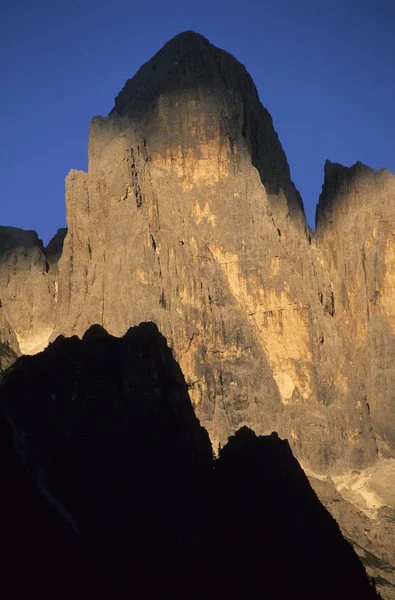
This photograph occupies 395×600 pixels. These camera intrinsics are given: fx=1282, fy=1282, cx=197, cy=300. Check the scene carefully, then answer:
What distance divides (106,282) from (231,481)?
39129 mm

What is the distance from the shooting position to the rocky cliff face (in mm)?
82250

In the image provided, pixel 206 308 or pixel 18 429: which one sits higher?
pixel 206 308

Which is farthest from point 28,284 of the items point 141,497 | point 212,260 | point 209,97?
point 141,497

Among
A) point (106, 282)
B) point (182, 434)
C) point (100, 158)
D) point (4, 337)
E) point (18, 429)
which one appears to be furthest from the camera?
point (100, 158)

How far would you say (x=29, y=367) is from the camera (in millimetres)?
45031

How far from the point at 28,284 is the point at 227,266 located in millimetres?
14733

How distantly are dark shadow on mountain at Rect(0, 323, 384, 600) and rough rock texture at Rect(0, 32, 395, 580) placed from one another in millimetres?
32606

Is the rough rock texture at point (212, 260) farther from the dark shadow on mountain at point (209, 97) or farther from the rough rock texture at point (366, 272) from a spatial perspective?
the rough rock texture at point (366, 272)

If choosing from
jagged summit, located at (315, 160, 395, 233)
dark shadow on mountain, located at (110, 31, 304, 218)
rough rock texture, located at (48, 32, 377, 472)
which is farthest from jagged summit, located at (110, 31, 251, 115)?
jagged summit, located at (315, 160, 395, 233)

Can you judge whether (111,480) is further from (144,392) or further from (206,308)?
(206,308)

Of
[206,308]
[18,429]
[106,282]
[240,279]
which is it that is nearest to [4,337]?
[106,282]

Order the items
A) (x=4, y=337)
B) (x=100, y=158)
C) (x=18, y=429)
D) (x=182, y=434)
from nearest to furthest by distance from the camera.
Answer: (x=18, y=429) → (x=182, y=434) → (x=4, y=337) → (x=100, y=158)

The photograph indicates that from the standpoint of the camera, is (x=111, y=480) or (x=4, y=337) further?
(x=4, y=337)

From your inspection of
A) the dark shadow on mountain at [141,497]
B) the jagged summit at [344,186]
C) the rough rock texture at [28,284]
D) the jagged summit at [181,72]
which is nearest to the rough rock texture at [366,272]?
the jagged summit at [344,186]
